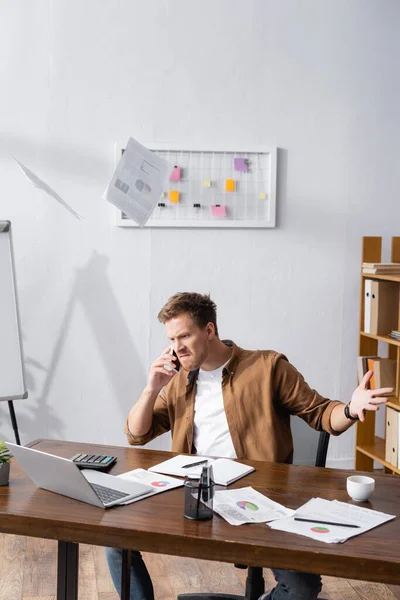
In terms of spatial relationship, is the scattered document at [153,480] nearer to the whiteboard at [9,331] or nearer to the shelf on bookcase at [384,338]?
the whiteboard at [9,331]

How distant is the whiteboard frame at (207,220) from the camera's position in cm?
409

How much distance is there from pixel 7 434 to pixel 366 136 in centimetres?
263

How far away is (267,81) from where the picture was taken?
4.18 m

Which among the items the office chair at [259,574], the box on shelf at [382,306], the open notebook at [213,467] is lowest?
the office chair at [259,574]

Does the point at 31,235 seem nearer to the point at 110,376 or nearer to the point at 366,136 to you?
the point at 110,376

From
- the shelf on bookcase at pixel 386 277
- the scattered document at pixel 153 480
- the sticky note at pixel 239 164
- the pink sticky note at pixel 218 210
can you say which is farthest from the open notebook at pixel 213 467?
the sticky note at pixel 239 164

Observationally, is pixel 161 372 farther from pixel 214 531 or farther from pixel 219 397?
pixel 214 531

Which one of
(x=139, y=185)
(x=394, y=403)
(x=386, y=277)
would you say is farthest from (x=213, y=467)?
(x=386, y=277)

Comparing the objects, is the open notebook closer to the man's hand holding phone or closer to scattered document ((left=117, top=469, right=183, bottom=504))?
scattered document ((left=117, top=469, right=183, bottom=504))

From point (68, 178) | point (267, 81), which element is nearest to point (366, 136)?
point (267, 81)

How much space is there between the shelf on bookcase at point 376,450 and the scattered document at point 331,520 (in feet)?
7.19

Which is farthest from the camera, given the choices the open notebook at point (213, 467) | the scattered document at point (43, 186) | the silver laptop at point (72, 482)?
the scattered document at point (43, 186)

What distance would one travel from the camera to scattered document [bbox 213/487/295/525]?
1.74 meters

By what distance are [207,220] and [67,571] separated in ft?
8.36
